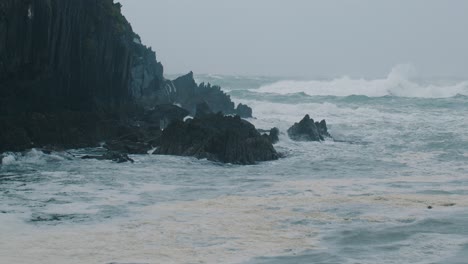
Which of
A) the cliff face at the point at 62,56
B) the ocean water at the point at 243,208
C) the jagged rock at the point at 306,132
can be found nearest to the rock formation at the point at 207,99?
the cliff face at the point at 62,56

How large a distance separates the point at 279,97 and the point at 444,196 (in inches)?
2250

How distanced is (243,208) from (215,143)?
997cm

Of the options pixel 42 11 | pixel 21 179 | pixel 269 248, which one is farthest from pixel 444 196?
pixel 42 11

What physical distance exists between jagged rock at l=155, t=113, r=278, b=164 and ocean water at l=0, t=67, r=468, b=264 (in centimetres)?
81

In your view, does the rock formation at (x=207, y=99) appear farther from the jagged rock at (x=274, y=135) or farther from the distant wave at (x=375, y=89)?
the distant wave at (x=375, y=89)

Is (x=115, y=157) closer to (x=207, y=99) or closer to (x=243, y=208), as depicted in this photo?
(x=243, y=208)

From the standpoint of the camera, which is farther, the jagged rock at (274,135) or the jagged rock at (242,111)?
the jagged rock at (242,111)

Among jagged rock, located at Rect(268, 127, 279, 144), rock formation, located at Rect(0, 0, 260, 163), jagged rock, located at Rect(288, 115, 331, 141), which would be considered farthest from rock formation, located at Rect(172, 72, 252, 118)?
jagged rock, located at Rect(268, 127, 279, 144)

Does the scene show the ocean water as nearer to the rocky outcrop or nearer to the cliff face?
the rocky outcrop

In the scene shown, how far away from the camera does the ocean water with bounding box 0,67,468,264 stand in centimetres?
1247

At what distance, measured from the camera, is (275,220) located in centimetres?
1512

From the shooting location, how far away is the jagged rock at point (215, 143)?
85.0 ft

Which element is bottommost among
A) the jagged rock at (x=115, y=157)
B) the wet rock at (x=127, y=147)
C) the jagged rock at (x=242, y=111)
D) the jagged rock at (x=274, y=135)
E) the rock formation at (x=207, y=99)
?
the jagged rock at (x=115, y=157)

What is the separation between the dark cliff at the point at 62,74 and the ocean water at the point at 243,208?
5.86 ft
